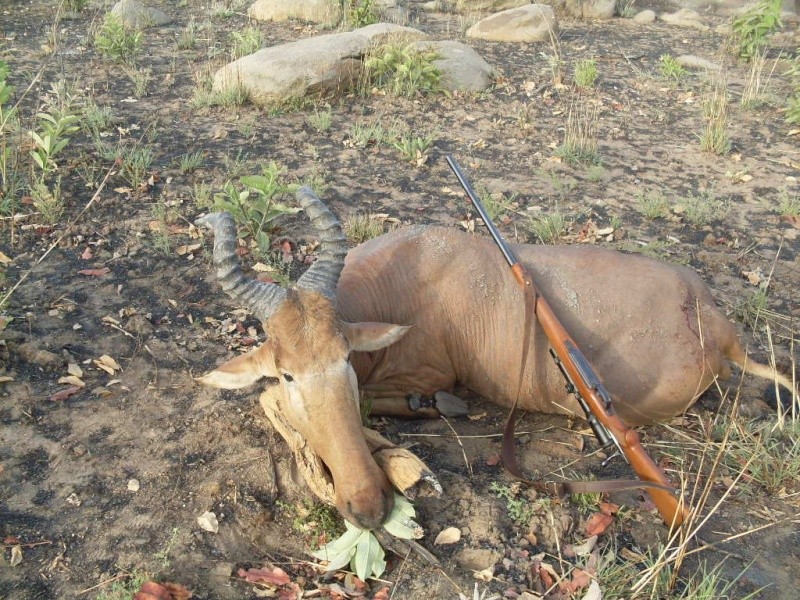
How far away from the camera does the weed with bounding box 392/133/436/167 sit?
Answer: 10.0 m

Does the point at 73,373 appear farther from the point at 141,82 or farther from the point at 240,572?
the point at 141,82

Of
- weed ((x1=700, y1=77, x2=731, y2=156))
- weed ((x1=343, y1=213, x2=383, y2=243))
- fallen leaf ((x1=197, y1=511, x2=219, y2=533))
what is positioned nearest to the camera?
fallen leaf ((x1=197, y1=511, x2=219, y2=533))

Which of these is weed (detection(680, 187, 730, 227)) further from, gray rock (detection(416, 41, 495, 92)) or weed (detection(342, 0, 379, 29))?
weed (detection(342, 0, 379, 29))

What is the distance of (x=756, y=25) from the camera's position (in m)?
14.2

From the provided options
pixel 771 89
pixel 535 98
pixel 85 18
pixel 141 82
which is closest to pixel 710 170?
pixel 535 98

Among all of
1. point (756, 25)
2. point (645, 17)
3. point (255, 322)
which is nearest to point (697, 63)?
point (756, 25)

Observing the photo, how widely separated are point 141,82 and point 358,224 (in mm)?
5621

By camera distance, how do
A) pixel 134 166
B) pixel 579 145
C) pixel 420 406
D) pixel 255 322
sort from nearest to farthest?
pixel 420 406
pixel 255 322
pixel 134 166
pixel 579 145

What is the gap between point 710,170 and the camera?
10.4 metres

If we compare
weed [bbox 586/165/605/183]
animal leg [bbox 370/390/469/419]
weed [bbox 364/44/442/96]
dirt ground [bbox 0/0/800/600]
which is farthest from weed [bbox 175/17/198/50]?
animal leg [bbox 370/390/469/419]

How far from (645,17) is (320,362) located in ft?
57.9

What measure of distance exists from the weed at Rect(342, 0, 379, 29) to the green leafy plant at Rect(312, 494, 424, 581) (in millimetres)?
12637

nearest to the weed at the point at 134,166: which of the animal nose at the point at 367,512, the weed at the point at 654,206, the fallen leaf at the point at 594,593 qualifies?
the animal nose at the point at 367,512

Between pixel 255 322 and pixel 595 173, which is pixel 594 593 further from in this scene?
pixel 595 173
